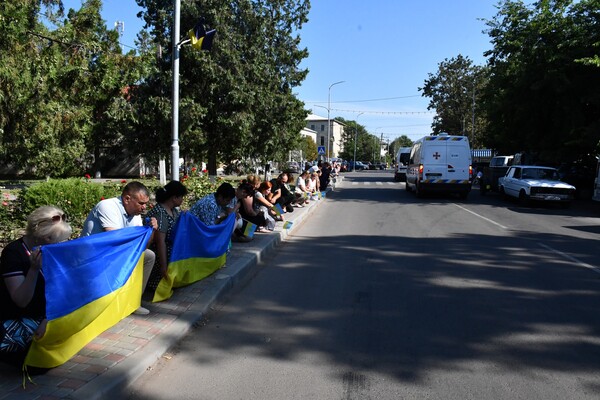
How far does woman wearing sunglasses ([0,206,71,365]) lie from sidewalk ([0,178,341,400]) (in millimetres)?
276

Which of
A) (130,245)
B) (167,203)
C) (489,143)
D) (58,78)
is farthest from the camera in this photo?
(489,143)

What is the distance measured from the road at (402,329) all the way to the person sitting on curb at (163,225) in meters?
0.85

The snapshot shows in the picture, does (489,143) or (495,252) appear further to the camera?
(489,143)

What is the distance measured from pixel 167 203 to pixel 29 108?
27.7 feet

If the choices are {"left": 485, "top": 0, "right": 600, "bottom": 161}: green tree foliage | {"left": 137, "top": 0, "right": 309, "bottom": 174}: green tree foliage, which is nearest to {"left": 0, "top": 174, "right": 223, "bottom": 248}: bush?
{"left": 137, "top": 0, "right": 309, "bottom": 174}: green tree foliage

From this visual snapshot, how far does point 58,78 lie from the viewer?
1098 centimetres

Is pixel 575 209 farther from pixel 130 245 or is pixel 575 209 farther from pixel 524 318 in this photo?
pixel 130 245

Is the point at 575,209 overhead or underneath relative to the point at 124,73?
underneath

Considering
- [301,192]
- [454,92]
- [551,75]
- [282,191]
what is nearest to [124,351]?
[282,191]

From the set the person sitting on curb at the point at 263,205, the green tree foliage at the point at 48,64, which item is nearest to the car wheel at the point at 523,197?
the person sitting on curb at the point at 263,205

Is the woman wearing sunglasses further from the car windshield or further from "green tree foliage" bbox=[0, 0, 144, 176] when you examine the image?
the car windshield

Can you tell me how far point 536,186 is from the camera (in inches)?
696

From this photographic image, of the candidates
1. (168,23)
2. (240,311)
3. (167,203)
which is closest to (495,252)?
(240,311)

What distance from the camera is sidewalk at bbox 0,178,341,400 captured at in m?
3.23
